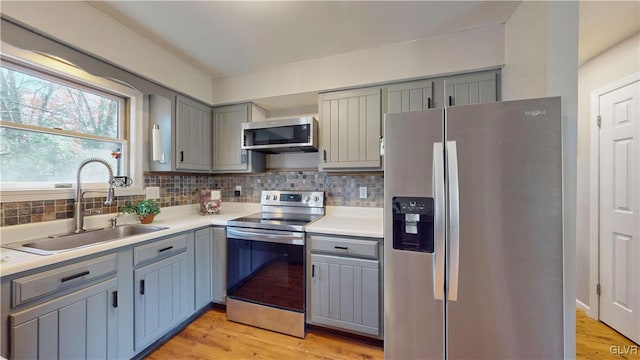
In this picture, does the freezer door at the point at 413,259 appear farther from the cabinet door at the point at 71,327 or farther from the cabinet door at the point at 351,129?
the cabinet door at the point at 71,327

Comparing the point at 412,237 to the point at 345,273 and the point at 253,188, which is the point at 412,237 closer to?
the point at 345,273

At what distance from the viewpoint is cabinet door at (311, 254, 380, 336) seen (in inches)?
65.7

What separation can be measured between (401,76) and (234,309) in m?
2.40

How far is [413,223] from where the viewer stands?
4.09 feet

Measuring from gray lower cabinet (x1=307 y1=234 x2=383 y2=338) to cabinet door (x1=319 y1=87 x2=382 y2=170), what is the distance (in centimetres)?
69

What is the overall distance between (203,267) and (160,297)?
1.33 feet

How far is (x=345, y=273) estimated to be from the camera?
173cm

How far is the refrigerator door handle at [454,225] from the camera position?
3.74 feet

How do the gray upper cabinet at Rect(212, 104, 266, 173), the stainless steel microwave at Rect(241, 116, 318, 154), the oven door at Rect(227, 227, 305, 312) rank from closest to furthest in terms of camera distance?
the oven door at Rect(227, 227, 305, 312), the stainless steel microwave at Rect(241, 116, 318, 154), the gray upper cabinet at Rect(212, 104, 266, 173)

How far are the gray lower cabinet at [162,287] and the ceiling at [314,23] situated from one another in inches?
60.7

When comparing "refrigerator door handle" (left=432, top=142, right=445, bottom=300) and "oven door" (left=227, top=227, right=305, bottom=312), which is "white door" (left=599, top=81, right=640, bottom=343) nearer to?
"refrigerator door handle" (left=432, top=142, right=445, bottom=300)

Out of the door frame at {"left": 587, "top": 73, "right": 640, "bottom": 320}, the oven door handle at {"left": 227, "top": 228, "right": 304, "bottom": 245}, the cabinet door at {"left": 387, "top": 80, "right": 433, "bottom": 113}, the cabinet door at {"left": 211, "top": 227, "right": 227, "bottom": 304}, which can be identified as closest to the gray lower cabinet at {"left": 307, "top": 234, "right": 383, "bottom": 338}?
the oven door handle at {"left": 227, "top": 228, "right": 304, "bottom": 245}

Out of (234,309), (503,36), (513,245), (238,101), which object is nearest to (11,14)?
(238,101)

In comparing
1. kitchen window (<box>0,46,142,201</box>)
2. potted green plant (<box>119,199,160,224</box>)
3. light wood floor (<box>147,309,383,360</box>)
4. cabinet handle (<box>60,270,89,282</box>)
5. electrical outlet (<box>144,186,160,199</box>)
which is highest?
kitchen window (<box>0,46,142,201</box>)
